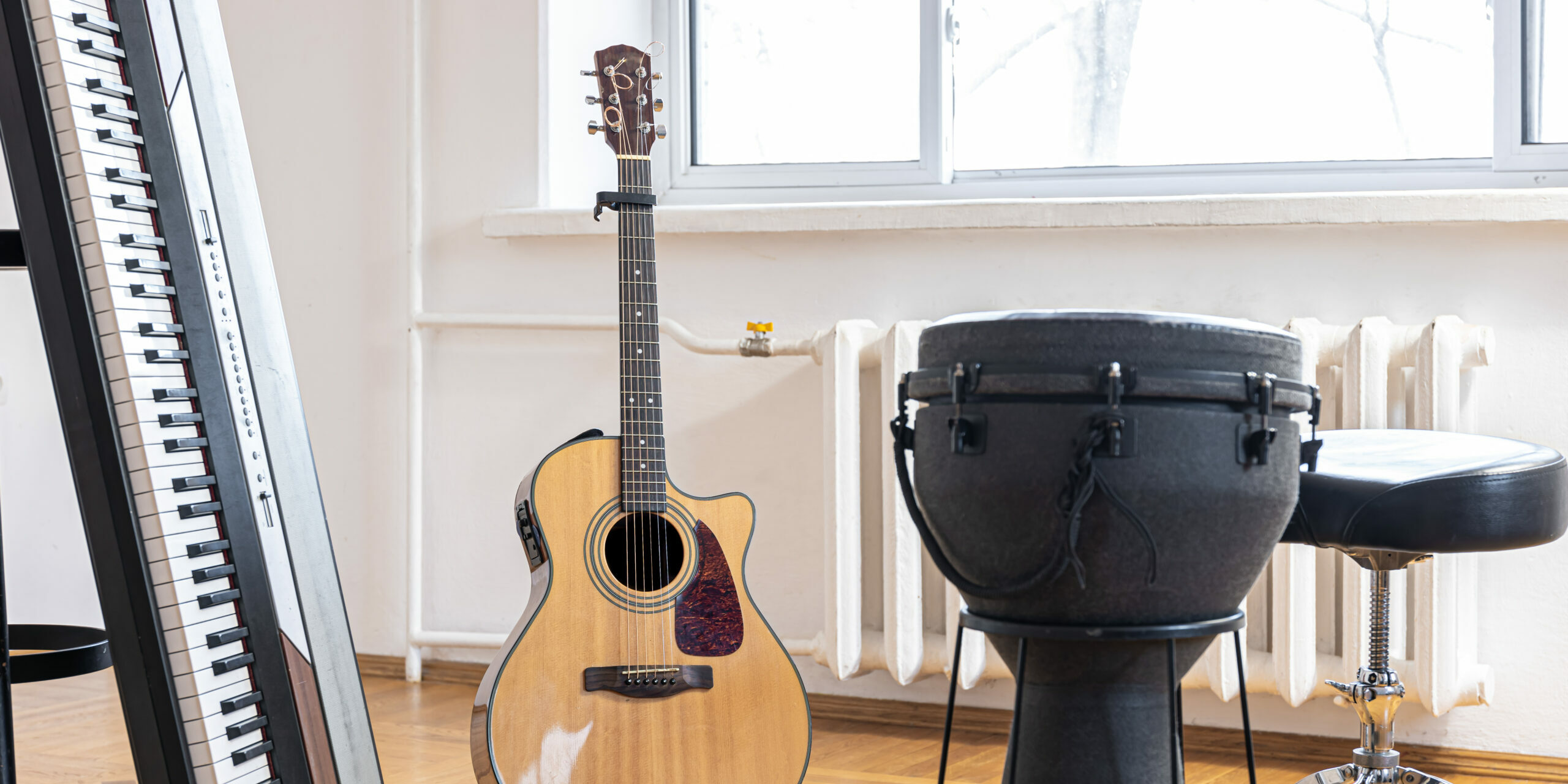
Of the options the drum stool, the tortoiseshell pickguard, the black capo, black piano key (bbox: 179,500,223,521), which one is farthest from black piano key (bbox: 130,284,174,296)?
the drum stool

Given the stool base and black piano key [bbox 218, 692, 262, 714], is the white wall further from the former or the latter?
black piano key [bbox 218, 692, 262, 714]

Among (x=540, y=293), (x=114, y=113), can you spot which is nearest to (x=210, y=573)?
(x=114, y=113)

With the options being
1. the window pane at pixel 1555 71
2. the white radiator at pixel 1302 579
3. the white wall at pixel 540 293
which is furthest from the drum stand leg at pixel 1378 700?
the window pane at pixel 1555 71

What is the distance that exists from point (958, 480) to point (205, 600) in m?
0.74

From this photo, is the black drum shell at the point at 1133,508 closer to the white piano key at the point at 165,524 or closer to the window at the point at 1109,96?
the white piano key at the point at 165,524

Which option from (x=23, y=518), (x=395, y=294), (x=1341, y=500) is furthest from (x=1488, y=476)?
(x=23, y=518)

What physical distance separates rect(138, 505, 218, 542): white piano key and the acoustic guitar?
453 mm

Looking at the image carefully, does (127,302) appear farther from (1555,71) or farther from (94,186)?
(1555,71)

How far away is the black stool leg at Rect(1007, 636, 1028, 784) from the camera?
1.03m

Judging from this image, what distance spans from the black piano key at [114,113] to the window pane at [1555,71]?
2208 millimetres

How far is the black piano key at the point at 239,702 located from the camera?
113 centimetres

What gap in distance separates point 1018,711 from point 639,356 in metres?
0.81

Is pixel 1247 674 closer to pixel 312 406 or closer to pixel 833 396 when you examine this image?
pixel 833 396

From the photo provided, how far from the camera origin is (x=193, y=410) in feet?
3.83
